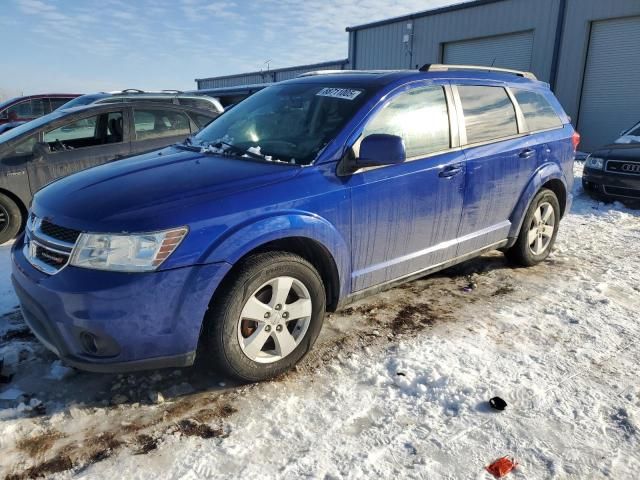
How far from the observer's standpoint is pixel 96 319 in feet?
7.92

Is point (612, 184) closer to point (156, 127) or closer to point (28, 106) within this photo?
point (156, 127)

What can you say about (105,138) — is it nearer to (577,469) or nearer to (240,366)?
(240,366)

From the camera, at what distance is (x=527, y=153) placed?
14.5 feet

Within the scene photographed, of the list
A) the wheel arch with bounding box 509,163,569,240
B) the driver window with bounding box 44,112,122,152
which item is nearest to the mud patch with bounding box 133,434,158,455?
the wheel arch with bounding box 509,163,569,240

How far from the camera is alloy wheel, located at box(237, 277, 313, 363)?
9.18 feet

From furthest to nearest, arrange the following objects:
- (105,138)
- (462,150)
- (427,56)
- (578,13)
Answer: (427,56) < (578,13) < (105,138) < (462,150)

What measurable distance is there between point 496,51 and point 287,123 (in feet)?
50.5

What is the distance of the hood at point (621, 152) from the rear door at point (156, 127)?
21.3 feet

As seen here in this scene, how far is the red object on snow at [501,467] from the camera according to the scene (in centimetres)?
222

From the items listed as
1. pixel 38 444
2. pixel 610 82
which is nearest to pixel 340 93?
pixel 38 444

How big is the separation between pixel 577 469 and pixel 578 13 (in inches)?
595

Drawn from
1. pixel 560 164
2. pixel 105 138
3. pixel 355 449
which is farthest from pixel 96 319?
pixel 105 138

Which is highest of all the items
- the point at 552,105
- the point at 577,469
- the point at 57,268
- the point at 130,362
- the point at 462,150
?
the point at 552,105

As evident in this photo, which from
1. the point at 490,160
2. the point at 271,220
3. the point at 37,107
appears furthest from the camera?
the point at 37,107
